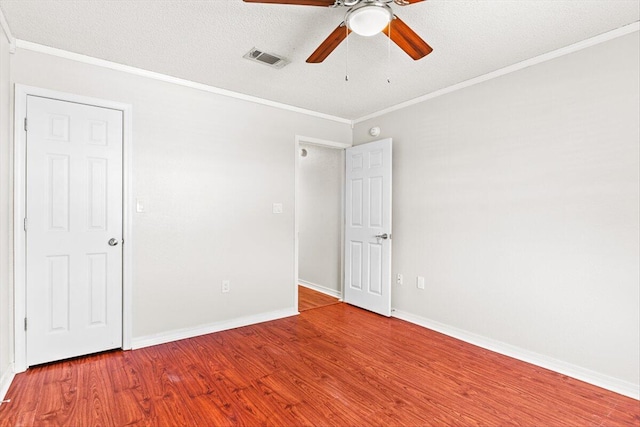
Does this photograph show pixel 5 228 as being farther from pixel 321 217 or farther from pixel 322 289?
pixel 322 289

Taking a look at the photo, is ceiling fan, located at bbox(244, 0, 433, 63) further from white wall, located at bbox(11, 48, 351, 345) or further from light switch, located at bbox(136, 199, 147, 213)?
light switch, located at bbox(136, 199, 147, 213)

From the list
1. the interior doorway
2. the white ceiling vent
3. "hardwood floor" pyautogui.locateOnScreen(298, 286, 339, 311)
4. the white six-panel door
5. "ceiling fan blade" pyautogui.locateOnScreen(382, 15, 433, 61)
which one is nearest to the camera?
"ceiling fan blade" pyautogui.locateOnScreen(382, 15, 433, 61)

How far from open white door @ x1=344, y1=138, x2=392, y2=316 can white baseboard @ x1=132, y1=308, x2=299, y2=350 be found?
895 millimetres

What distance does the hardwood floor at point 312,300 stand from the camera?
168 inches

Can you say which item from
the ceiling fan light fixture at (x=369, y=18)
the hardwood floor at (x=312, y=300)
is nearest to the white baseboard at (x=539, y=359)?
the hardwood floor at (x=312, y=300)

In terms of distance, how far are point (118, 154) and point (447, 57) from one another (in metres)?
2.89

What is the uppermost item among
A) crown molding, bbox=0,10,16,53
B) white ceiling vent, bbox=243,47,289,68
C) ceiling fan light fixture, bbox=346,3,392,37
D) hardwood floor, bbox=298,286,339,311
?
white ceiling vent, bbox=243,47,289,68

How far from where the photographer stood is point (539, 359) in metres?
2.68

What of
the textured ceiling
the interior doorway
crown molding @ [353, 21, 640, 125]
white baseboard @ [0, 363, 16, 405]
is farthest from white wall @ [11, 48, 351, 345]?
crown molding @ [353, 21, 640, 125]

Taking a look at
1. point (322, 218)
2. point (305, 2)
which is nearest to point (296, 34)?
point (305, 2)

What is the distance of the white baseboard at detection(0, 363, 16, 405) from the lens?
84.8 inches

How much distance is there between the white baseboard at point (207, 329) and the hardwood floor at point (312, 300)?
348 mm

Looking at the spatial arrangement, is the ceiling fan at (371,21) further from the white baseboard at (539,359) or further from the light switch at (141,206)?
the white baseboard at (539,359)

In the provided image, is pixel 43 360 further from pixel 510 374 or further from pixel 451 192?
pixel 451 192
